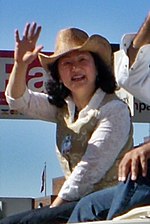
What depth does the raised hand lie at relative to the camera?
14.9 feet

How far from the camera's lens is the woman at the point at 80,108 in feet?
14.2

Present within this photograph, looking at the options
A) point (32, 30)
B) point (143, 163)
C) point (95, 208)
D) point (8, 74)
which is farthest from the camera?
point (8, 74)

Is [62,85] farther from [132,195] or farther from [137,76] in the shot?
[132,195]

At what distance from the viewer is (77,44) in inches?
182

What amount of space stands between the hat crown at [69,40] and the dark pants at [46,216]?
87 cm

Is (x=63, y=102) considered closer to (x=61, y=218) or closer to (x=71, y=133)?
(x=71, y=133)

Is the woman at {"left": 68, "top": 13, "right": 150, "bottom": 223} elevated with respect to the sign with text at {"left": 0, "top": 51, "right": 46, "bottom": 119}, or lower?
elevated

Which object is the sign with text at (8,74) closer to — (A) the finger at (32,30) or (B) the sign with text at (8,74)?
(B) the sign with text at (8,74)

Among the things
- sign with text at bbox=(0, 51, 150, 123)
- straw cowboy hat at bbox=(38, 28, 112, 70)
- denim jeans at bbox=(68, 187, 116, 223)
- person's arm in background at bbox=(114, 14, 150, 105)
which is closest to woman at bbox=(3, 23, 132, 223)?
straw cowboy hat at bbox=(38, 28, 112, 70)

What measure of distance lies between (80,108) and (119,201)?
1249 millimetres

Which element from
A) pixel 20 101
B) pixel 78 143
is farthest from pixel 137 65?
pixel 20 101

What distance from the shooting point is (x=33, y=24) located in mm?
4535

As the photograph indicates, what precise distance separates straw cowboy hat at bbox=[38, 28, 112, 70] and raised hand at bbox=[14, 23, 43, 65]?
12 cm

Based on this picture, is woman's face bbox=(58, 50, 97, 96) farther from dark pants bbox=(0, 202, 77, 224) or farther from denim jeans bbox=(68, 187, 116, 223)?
denim jeans bbox=(68, 187, 116, 223)
